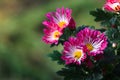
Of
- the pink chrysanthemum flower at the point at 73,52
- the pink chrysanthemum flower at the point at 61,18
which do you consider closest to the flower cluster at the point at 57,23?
the pink chrysanthemum flower at the point at 61,18

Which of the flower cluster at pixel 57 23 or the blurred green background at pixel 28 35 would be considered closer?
the flower cluster at pixel 57 23

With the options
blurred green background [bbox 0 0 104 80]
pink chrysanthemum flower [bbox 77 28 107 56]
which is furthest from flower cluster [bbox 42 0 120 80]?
blurred green background [bbox 0 0 104 80]

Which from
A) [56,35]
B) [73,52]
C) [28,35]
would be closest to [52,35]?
[56,35]

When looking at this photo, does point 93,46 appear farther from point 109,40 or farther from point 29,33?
point 29,33

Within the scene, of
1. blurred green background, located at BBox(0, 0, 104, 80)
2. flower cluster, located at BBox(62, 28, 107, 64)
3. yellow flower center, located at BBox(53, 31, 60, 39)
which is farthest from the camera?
blurred green background, located at BBox(0, 0, 104, 80)

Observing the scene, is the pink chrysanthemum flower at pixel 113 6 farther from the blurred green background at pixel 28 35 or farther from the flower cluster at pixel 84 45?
the blurred green background at pixel 28 35

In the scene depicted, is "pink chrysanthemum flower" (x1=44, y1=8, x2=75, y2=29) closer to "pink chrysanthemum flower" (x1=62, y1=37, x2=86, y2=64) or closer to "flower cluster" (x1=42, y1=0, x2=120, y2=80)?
"flower cluster" (x1=42, y1=0, x2=120, y2=80)
